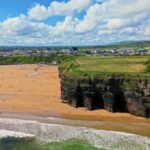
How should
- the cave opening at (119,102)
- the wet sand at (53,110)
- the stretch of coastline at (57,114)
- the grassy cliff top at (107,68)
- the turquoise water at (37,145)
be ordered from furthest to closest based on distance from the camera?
1. the grassy cliff top at (107,68)
2. the cave opening at (119,102)
3. the wet sand at (53,110)
4. the stretch of coastline at (57,114)
5. the turquoise water at (37,145)

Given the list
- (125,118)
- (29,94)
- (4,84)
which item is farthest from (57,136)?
(4,84)

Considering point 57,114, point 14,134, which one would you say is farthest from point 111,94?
point 14,134

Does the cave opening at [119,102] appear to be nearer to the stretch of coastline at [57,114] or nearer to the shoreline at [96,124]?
the stretch of coastline at [57,114]

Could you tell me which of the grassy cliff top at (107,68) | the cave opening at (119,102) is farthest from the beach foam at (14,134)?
the grassy cliff top at (107,68)

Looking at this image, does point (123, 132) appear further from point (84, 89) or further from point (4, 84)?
point (4, 84)

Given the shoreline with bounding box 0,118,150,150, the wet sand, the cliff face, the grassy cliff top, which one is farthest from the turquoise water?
the grassy cliff top

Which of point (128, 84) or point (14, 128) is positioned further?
point (128, 84)

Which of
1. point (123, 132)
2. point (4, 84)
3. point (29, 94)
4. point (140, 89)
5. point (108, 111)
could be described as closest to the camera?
point (123, 132)

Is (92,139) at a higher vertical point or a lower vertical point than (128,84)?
lower

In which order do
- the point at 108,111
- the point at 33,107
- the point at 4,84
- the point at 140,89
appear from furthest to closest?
A: the point at 4,84, the point at 33,107, the point at 108,111, the point at 140,89
